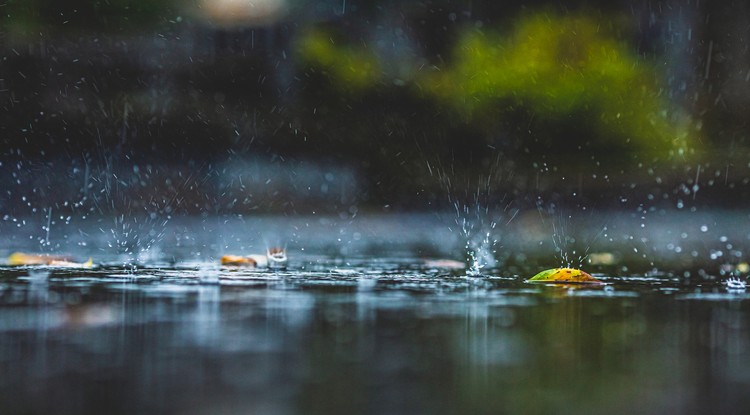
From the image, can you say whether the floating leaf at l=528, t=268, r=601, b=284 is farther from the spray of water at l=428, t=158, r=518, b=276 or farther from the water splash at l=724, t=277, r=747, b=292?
the spray of water at l=428, t=158, r=518, b=276

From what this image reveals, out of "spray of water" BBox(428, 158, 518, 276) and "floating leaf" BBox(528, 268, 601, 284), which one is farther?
"spray of water" BBox(428, 158, 518, 276)

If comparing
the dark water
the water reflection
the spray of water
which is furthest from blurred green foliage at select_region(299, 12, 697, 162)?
the water reflection

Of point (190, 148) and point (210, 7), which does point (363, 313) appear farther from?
point (210, 7)

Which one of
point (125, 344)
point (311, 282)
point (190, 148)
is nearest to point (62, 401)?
point (125, 344)

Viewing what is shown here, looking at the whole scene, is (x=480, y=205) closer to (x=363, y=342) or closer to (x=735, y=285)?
(x=735, y=285)

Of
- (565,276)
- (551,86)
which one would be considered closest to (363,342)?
(565,276)

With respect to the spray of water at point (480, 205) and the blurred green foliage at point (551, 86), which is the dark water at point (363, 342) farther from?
the blurred green foliage at point (551, 86)

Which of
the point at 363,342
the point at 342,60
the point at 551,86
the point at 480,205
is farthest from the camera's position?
the point at 342,60
